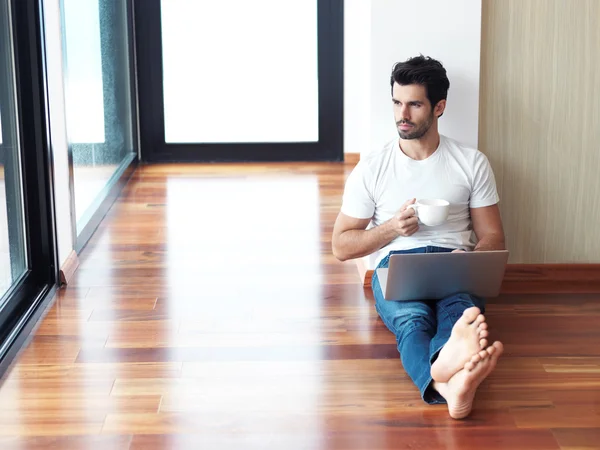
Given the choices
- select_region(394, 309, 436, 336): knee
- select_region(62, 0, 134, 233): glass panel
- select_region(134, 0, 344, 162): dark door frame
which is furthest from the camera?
select_region(134, 0, 344, 162): dark door frame

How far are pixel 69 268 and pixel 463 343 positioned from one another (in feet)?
5.95

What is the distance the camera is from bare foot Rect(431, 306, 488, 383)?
2.22 m

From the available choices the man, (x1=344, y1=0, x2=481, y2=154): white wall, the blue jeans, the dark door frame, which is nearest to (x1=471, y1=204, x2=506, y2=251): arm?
the man

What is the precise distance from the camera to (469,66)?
3.09 m

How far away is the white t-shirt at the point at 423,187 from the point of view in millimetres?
2848

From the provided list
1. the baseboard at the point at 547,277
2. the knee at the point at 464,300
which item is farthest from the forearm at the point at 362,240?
the baseboard at the point at 547,277

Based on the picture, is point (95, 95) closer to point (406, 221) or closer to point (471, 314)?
point (406, 221)

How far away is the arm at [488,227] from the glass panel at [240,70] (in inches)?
121

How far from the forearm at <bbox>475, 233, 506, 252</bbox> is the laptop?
5.7 inches

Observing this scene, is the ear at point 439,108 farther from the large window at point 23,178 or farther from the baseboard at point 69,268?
the baseboard at point 69,268

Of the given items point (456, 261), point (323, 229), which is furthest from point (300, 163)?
point (456, 261)

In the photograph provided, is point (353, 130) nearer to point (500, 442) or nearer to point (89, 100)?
point (89, 100)

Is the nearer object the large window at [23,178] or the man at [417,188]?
the man at [417,188]

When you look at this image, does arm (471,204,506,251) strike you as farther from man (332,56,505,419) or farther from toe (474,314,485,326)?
toe (474,314,485,326)
